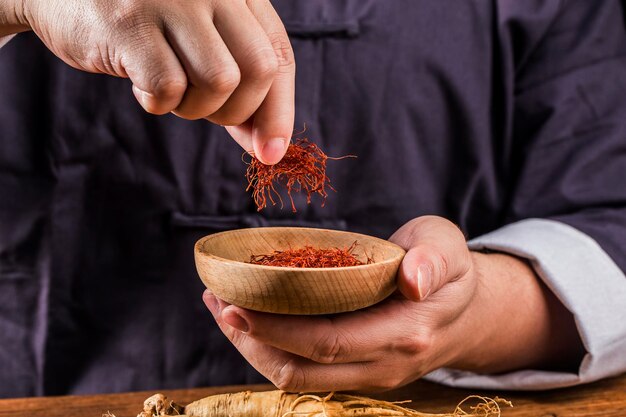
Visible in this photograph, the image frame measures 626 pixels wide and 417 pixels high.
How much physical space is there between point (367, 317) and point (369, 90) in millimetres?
550

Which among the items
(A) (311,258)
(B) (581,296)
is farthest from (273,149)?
(B) (581,296)

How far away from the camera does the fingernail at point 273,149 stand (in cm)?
85

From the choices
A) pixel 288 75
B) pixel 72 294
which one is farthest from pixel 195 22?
pixel 72 294

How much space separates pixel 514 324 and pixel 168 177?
0.62m

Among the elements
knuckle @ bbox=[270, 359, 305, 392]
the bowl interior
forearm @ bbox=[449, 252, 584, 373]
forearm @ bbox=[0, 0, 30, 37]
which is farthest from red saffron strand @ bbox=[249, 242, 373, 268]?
forearm @ bbox=[0, 0, 30, 37]

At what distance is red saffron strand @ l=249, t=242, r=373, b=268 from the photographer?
3.02 feet

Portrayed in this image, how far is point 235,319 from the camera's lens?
820 millimetres

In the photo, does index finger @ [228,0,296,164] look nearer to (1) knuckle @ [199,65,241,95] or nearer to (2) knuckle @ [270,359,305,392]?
(1) knuckle @ [199,65,241,95]

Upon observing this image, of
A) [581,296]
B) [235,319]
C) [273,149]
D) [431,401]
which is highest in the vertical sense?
[273,149]

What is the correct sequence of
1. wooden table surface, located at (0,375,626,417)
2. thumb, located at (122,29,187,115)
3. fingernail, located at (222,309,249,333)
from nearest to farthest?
thumb, located at (122,29,187,115), fingernail, located at (222,309,249,333), wooden table surface, located at (0,375,626,417)

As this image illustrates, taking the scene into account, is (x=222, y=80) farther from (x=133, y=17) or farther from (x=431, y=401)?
(x=431, y=401)

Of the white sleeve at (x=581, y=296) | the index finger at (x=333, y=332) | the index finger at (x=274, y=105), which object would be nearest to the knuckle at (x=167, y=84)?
the index finger at (x=274, y=105)

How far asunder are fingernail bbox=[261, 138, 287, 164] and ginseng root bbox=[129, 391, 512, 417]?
314 millimetres

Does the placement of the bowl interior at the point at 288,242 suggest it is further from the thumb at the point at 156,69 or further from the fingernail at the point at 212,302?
the thumb at the point at 156,69
